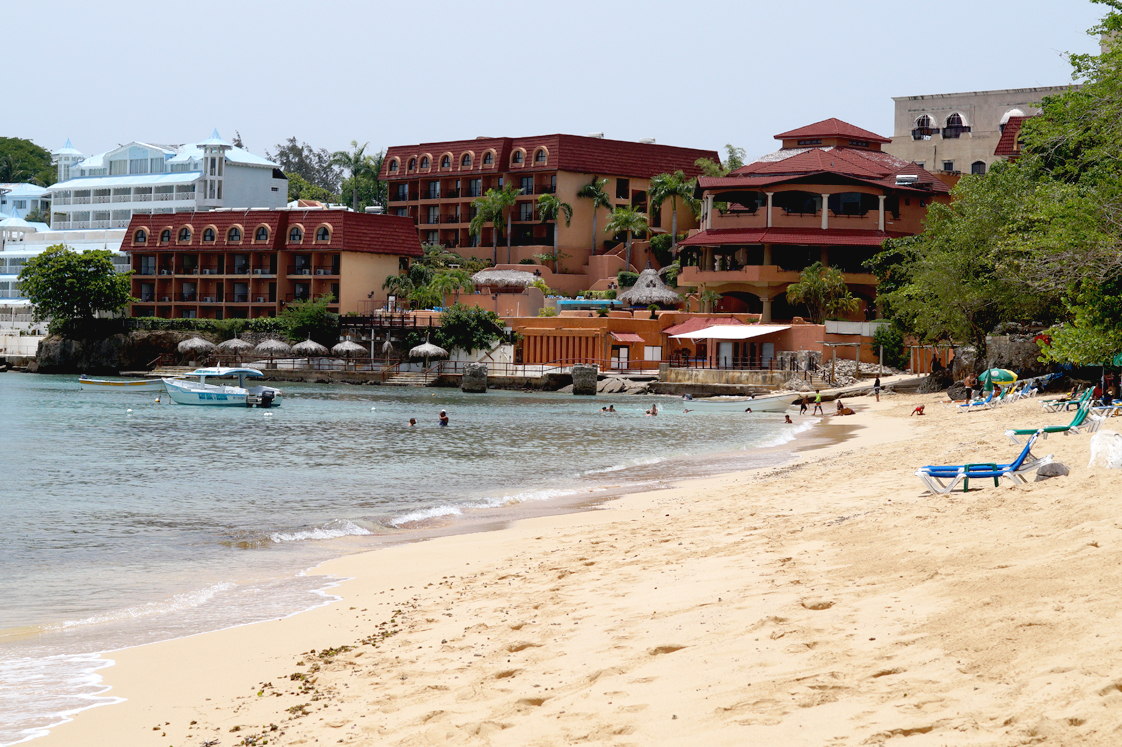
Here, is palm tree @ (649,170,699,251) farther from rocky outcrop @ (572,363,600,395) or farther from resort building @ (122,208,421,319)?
rocky outcrop @ (572,363,600,395)

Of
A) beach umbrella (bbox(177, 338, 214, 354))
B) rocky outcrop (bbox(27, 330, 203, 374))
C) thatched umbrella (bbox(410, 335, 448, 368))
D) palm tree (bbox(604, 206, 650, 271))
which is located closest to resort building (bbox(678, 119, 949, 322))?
palm tree (bbox(604, 206, 650, 271))

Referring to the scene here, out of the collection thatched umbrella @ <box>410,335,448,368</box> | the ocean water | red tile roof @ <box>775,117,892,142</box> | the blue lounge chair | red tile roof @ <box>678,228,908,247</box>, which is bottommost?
the ocean water

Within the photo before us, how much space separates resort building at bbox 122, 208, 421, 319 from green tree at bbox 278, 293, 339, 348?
3.21 metres

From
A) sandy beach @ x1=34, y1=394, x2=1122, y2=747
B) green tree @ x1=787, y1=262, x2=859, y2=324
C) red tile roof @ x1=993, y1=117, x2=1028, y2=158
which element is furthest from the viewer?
red tile roof @ x1=993, y1=117, x2=1028, y2=158

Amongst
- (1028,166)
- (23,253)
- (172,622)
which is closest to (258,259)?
(23,253)

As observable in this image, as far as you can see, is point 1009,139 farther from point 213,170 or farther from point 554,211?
point 213,170

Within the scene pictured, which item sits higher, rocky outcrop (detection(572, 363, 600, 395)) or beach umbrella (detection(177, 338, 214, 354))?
beach umbrella (detection(177, 338, 214, 354))

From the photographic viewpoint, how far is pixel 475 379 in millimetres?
65938

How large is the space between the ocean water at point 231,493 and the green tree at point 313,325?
89.3ft

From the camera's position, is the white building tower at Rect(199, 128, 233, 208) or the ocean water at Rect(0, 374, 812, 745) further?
the white building tower at Rect(199, 128, 233, 208)

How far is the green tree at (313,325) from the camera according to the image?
249 feet

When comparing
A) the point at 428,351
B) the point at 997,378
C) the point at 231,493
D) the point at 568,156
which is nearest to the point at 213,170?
the point at 568,156

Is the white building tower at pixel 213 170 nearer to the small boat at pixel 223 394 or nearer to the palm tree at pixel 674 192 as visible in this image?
the palm tree at pixel 674 192

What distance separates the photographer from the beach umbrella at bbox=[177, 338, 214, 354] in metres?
76.2
